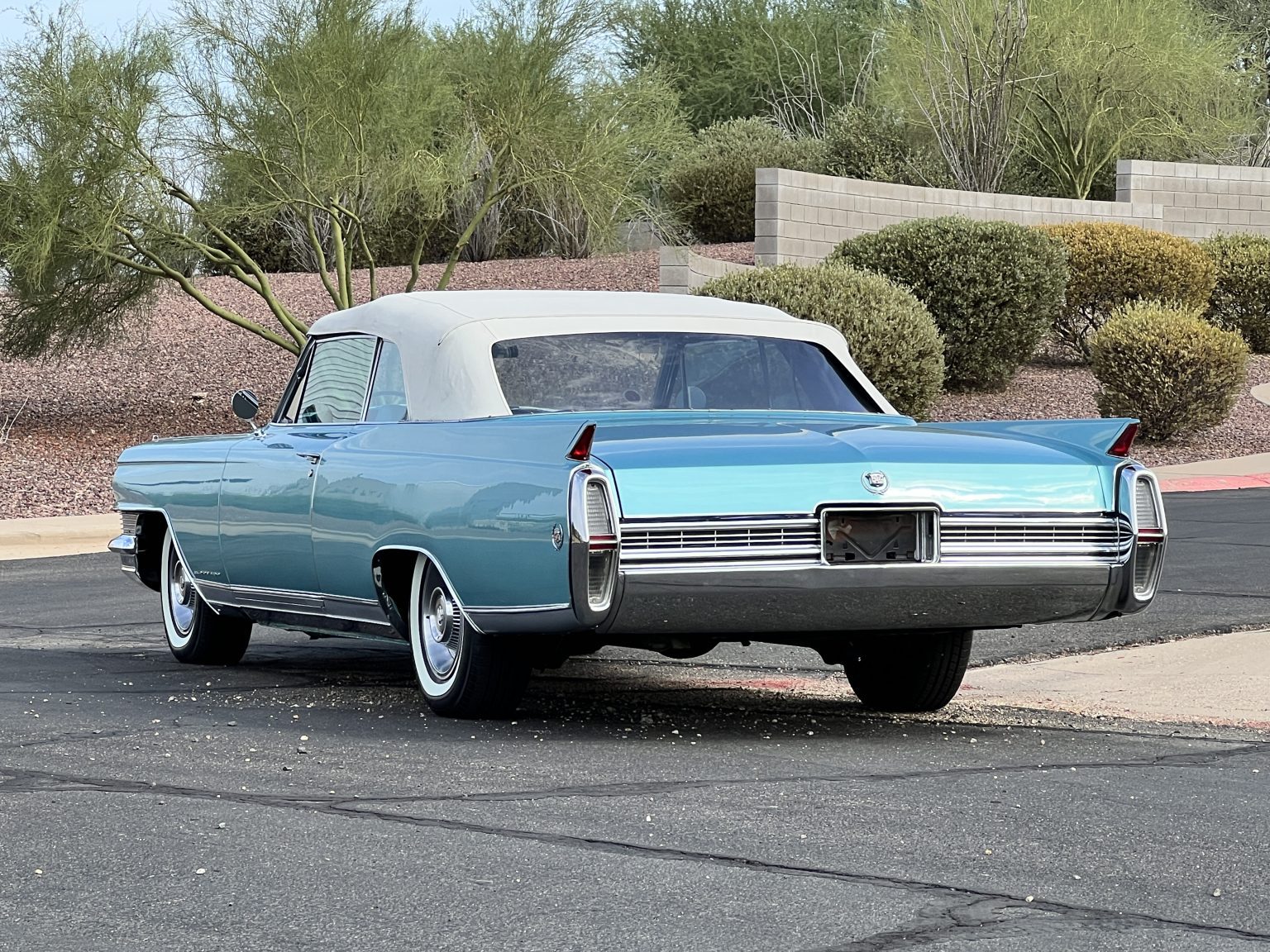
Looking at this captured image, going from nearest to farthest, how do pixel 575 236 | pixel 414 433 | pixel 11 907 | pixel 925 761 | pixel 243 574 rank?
pixel 11 907, pixel 925 761, pixel 414 433, pixel 243 574, pixel 575 236

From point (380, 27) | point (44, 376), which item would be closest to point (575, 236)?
point (44, 376)

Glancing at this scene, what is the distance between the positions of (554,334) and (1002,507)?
7.03ft

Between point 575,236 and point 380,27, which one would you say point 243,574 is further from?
point 575,236

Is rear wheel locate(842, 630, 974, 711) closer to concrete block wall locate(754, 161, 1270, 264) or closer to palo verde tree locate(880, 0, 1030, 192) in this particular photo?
concrete block wall locate(754, 161, 1270, 264)

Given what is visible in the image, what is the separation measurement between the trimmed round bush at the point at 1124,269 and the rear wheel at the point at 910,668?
21.4 m

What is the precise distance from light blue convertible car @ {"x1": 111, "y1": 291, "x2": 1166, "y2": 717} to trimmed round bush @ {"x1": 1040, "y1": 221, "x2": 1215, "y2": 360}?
21.5 metres

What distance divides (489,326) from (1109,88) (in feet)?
109

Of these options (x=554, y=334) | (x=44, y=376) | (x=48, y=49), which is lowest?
(x=44, y=376)

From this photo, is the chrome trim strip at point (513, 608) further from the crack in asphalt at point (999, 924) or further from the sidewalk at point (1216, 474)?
the sidewalk at point (1216, 474)

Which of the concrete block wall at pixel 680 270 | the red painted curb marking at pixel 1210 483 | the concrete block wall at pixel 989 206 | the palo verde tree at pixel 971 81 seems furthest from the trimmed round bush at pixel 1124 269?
the red painted curb marking at pixel 1210 483

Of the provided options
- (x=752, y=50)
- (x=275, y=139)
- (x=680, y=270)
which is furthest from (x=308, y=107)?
(x=752, y=50)

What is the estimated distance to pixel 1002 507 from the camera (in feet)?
24.0

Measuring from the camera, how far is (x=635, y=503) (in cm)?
697

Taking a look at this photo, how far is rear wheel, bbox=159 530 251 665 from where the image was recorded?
389 inches
